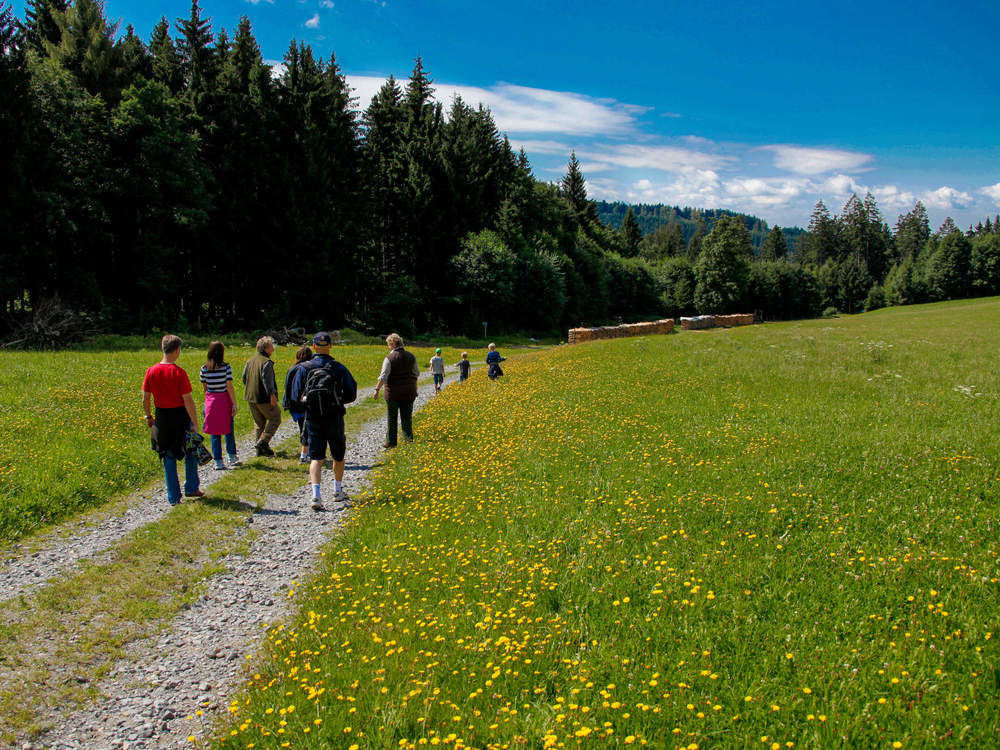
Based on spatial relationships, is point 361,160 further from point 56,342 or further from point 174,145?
point 56,342

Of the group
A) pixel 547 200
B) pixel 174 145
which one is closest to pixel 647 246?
pixel 547 200

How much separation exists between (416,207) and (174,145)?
24327mm

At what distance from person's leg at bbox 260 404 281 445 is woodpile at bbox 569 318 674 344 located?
3948 centimetres

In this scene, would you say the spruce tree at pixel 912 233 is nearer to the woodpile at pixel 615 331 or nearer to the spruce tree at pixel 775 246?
the spruce tree at pixel 775 246

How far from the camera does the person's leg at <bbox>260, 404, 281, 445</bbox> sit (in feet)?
44.3

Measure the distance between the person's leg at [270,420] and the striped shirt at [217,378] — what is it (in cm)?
125

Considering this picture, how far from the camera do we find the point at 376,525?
360 inches

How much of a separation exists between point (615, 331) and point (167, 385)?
4941 cm

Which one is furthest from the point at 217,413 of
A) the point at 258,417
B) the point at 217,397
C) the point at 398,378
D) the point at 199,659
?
the point at 199,659

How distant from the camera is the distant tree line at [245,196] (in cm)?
3944

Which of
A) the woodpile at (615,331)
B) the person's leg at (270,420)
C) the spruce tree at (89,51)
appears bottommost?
the person's leg at (270,420)

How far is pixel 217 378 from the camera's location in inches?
484

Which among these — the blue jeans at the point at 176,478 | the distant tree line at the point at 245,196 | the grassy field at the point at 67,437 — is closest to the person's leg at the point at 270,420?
the grassy field at the point at 67,437

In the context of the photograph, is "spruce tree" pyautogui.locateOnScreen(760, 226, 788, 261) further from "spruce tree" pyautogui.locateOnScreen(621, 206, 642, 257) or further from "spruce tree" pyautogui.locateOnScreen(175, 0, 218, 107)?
"spruce tree" pyautogui.locateOnScreen(175, 0, 218, 107)
